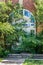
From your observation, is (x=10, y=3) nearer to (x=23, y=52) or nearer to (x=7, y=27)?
(x=7, y=27)

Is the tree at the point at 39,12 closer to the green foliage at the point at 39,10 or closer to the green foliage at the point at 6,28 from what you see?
the green foliage at the point at 39,10

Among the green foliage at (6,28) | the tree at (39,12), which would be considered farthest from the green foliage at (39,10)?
the green foliage at (6,28)

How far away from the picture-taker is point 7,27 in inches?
754

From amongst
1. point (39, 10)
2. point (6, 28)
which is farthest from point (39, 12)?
point (6, 28)

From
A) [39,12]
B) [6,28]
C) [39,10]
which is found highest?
[39,10]

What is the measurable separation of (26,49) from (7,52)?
1355 mm

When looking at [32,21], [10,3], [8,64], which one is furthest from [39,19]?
[8,64]

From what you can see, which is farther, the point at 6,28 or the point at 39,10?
the point at 39,10

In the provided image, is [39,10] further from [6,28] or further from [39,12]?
[6,28]

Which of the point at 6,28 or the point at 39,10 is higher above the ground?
the point at 39,10

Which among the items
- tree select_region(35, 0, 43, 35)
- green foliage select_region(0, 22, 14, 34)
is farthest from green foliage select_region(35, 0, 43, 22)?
green foliage select_region(0, 22, 14, 34)

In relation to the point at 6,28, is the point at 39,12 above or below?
above

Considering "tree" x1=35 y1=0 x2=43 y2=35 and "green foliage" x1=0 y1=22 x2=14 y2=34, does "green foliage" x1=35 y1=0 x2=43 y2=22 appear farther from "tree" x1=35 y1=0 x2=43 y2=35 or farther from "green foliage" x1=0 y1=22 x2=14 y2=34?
"green foliage" x1=0 y1=22 x2=14 y2=34

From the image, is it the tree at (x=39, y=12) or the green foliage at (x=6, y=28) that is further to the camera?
the tree at (x=39, y=12)
